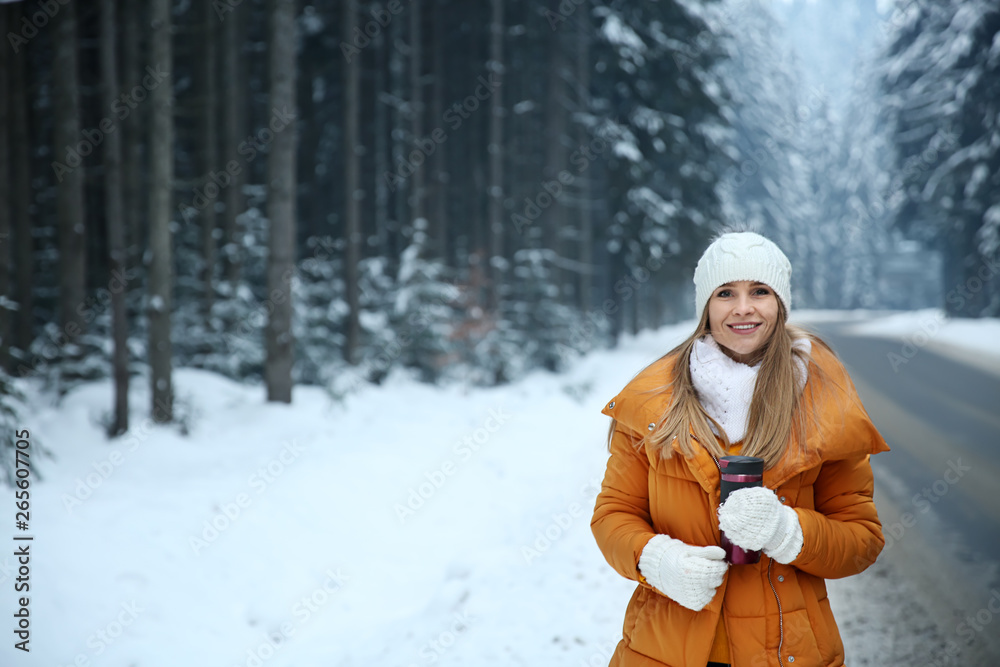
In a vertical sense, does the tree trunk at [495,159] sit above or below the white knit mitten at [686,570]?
above

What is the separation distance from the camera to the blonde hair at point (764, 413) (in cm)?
202

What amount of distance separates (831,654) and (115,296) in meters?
8.72

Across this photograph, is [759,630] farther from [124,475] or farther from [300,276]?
[300,276]

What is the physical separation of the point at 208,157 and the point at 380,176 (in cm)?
686

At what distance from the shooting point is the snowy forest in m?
9.76

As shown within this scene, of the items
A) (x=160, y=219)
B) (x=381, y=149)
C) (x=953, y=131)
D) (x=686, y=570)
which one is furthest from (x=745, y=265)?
(x=953, y=131)

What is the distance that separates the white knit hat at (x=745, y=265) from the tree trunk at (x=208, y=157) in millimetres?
11756

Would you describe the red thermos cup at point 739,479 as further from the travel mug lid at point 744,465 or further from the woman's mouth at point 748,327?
the woman's mouth at point 748,327

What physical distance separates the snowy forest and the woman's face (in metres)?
6.33

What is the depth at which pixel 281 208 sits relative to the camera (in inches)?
420

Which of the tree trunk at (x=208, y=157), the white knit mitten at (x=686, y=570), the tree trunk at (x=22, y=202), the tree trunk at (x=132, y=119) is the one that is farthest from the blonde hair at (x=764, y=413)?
the tree trunk at (x=22, y=202)

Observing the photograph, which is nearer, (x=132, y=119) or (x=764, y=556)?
(x=764, y=556)

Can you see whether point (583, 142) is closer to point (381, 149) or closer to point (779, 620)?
point (381, 149)

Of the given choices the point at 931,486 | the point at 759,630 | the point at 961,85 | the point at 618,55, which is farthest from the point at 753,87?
the point at 759,630
